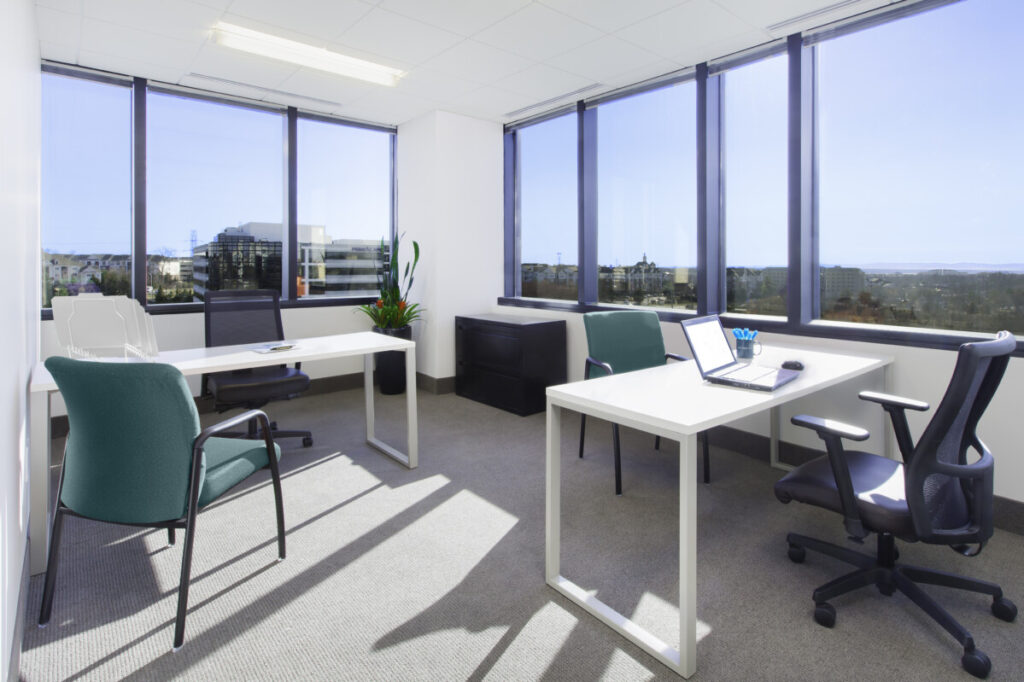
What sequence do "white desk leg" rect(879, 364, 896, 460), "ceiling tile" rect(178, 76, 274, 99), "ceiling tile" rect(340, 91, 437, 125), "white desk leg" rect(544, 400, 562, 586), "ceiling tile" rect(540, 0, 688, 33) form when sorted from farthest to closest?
"ceiling tile" rect(340, 91, 437, 125), "ceiling tile" rect(178, 76, 274, 99), "ceiling tile" rect(540, 0, 688, 33), "white desk leg" rect(879, 364, 896, 460), "white desk leg" rect(544, 400, 562, 586)

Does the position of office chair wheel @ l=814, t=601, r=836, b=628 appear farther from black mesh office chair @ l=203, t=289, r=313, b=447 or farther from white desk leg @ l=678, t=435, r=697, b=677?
black mesh office chair @ l=203, t=289, r=313, b=447

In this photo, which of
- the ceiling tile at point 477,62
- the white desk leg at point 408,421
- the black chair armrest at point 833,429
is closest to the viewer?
the black chair armrest at point 833,429

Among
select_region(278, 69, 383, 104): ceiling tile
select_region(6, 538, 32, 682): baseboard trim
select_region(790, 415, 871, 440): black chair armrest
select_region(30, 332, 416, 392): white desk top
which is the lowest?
select_region(6, 538, 32, 682): baseboard trim

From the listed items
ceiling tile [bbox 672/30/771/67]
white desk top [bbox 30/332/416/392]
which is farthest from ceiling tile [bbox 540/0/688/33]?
white desk top [bbox 30/332/416/392]

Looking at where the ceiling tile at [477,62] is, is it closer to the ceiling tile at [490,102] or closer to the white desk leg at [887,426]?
the ceiling tile at [490,102]

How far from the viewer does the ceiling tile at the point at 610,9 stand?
2.78 metres

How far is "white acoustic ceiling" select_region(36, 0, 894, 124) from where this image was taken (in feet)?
9.32

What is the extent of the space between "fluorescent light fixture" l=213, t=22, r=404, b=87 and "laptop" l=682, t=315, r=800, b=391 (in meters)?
2.78

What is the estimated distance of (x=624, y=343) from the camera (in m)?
3.08

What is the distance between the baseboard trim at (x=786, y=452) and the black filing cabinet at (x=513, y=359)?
1324 millimetres

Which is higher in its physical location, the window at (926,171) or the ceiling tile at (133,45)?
the ceiling tile at (133,45)

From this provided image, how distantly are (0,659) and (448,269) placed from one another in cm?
393

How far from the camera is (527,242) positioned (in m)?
5.13

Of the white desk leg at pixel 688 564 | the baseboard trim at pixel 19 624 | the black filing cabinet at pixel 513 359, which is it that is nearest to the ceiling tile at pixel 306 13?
the black filing cabinet at pixel 513 359
